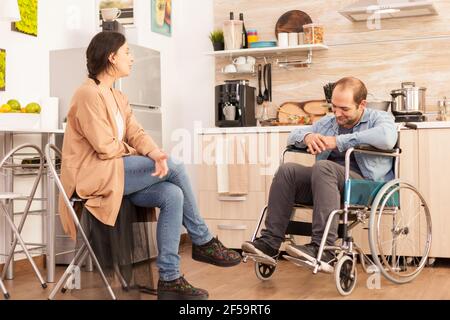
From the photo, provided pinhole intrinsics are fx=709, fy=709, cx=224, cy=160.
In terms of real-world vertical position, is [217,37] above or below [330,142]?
above

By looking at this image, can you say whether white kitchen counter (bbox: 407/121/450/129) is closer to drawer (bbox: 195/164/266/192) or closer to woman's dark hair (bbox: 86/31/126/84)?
drawer (bbox: 195/164/266/192)

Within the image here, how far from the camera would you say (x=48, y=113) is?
4.03 m

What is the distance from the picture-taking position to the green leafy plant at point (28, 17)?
3988 millimetres

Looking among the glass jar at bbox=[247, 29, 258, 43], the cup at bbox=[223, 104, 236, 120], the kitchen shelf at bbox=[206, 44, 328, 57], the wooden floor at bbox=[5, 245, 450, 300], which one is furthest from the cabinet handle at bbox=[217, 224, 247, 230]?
the glass jar at bbox=[247, 29, 258, 43]

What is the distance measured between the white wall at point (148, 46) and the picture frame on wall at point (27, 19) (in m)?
0.04

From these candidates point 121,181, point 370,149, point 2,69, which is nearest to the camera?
point 121,181

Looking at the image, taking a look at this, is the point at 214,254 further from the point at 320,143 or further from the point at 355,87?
the point at 355,87

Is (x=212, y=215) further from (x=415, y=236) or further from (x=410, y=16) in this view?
(x=410, y=16)

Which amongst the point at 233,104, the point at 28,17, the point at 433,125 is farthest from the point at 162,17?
the point at 433,125

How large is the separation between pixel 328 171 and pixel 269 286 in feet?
2.13

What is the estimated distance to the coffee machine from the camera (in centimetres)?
470

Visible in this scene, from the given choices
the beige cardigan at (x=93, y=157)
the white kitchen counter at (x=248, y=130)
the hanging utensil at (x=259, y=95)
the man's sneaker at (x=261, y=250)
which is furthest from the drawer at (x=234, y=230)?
the beige cardigan at (x=93, y=157)

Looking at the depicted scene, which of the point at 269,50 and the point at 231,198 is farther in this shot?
the point at 269,50

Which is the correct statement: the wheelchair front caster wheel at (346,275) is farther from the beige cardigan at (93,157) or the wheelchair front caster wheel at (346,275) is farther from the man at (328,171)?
the beige cardigan at (93,157)
